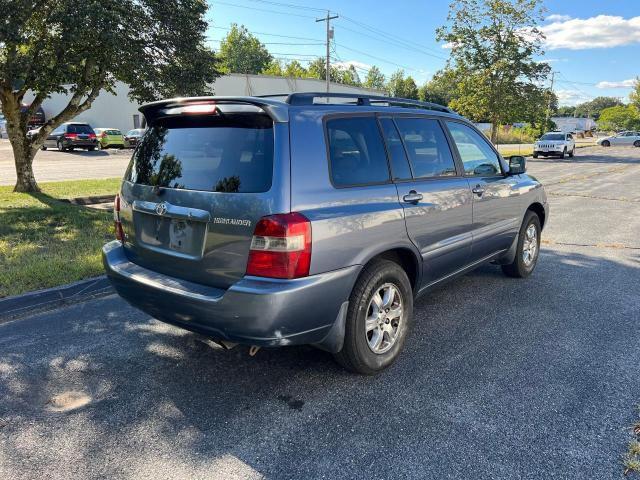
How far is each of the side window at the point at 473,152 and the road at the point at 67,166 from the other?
45.1 feet

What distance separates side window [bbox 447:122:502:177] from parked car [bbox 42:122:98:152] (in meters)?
28.4

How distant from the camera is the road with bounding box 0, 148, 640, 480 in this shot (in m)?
2.47

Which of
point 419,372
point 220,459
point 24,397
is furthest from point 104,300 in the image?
point 419,372

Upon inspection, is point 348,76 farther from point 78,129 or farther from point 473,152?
point 473,152

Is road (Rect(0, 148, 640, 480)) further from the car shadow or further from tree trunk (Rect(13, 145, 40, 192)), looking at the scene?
tree trunk (Rect(13, 145, 40, 192))

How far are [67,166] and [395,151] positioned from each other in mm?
20188

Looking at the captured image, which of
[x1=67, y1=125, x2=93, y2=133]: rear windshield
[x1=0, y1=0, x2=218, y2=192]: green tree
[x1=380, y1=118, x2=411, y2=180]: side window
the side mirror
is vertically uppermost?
[x1=0, y1=0, x2=218, y2=192]: green tree

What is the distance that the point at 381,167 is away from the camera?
3.37 metres

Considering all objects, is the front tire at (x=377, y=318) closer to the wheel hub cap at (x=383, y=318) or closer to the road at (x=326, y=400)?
the wheel hub cap at (x=383, y=318)

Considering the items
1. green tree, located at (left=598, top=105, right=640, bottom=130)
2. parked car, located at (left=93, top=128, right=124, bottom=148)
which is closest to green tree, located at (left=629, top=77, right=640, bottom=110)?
green tree, located at (left=598, top=105, right=640, bottom=130)

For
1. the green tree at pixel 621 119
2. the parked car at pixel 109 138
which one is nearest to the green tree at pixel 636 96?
the green tree at pixel 621 119

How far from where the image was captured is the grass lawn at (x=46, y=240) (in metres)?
5.10

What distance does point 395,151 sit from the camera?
11.6 ft

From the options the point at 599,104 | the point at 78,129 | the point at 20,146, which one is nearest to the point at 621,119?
the point at 599,104
